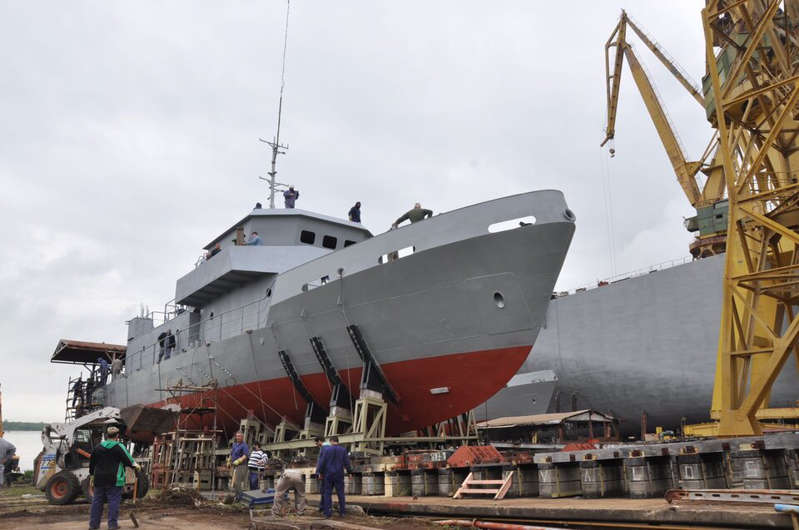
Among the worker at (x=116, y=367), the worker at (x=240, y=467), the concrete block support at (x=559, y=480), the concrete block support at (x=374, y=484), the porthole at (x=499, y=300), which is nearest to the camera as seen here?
the concrete block support at (x=559, y=480)

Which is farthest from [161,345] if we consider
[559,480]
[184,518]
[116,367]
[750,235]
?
[750,235]

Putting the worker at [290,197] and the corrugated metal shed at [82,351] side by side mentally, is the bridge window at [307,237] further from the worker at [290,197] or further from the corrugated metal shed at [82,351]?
the corrugated metal shed at [82,351]

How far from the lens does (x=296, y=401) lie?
1449cm

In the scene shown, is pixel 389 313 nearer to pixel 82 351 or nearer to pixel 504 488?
pixel 504 488

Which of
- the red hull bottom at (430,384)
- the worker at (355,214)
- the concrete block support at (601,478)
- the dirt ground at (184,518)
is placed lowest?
the dirt ground at (184,518)

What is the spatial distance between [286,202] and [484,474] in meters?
12.3

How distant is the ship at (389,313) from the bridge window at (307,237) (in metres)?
0.12

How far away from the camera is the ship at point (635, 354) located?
→ 21328mm

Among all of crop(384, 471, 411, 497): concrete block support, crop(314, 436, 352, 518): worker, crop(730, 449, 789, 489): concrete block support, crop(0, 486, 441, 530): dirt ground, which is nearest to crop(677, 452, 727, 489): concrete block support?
crop(730, 449, 789, 489): concrete block support

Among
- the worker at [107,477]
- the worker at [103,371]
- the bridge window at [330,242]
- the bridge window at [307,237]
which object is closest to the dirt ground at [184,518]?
the worker at [107,477]

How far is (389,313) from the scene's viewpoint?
1197cm

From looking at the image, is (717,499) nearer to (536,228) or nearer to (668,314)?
(536,228)

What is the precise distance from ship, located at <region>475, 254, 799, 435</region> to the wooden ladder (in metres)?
14.5

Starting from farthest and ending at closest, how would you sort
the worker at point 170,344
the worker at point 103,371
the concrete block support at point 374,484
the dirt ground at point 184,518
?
the worker at point 103,371 < the worker at point 170,344 < the concrete block support at point 374,484 < the dirt ground at point 184,518
